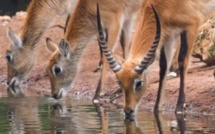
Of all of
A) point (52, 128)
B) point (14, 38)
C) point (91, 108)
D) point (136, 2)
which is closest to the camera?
point (52, 128)

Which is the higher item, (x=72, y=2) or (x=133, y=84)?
(x=72, y=2)

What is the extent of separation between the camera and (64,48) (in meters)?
16.0

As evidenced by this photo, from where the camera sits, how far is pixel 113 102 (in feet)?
52.5

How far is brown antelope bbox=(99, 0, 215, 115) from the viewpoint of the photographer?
13383mm

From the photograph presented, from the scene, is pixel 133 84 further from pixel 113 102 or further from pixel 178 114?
pixel 113 102

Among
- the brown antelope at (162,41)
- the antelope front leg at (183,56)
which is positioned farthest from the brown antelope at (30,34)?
the antelope front leg at (183,56)

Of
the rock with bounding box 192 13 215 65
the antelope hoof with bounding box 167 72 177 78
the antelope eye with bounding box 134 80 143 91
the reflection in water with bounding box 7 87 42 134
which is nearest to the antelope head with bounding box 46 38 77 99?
the reflection in water with bounding box 7 87 42 134

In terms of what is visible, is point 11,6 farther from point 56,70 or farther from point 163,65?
point 163,65

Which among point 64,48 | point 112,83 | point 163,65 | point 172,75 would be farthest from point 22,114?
point 172,75

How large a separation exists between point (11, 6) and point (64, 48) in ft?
60.4

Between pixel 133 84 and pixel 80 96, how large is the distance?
3.99 metres

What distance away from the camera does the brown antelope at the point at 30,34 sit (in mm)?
18156

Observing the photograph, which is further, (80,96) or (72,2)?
(72,2)

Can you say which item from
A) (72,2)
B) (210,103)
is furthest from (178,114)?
(72,2)
